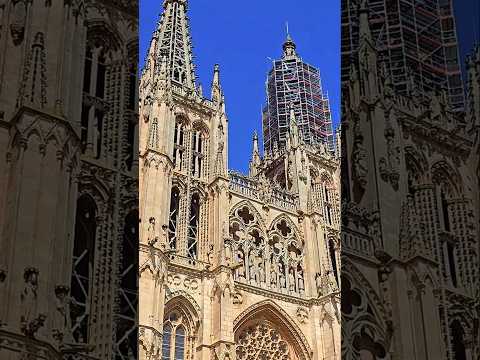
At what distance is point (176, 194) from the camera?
30.6 meters

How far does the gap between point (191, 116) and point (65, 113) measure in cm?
1921

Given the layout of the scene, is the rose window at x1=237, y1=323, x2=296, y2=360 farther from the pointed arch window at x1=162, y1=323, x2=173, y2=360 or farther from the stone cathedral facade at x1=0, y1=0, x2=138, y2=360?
the stone cathedral facade at x1=0, y1=0, x2=138, y2=360

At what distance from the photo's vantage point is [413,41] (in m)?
25.1

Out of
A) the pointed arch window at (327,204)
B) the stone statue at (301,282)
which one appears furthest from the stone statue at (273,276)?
the pointed arch window at (327,204)

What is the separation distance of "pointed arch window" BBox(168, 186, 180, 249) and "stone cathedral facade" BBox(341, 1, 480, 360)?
9.73 metres

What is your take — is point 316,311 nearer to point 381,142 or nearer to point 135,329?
point 381,142

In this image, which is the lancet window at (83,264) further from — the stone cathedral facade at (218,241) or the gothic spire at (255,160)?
the gothic spire at (255,160)

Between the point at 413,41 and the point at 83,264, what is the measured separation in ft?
46.8

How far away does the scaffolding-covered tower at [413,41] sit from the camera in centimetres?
2386

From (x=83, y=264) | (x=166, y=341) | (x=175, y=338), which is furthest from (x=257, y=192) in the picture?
(x=83, y=264)

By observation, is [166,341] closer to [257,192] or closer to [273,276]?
[273,276]

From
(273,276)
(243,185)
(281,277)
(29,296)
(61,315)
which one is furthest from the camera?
(243,185)

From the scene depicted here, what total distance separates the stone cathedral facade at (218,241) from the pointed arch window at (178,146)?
1.9 inches

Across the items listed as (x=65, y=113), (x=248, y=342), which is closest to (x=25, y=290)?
(x=65, y=113)
